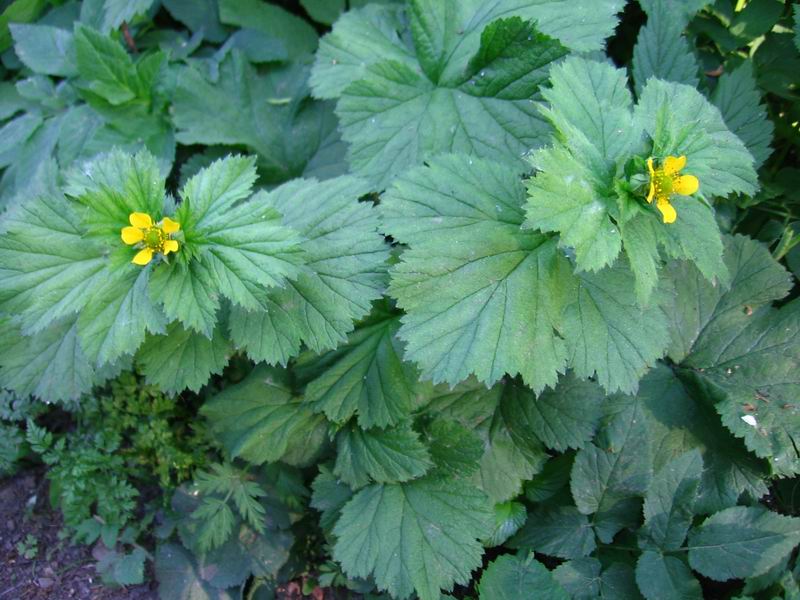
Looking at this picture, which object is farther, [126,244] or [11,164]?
[11,164]

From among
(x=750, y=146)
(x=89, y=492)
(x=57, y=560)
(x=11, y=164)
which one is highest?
(x=750, y=146)

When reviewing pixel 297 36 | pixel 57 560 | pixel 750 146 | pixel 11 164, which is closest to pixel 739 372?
pixel 750 146

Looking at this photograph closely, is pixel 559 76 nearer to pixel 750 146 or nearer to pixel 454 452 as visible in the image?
pixel 750 146

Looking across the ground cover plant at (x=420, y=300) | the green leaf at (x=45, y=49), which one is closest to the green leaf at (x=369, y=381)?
the ground cover plant at (x=420, y=300)

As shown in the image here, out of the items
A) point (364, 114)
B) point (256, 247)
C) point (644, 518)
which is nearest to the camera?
point (256, 247)

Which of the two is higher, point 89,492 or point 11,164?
point 11,164

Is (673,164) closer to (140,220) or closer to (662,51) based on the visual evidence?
(662,51)

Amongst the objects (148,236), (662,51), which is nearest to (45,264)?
(148,236)

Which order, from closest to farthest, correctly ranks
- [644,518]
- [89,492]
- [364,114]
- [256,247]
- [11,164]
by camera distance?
[256,247]
[644,518]
[364,114]
[89,492]
[11,164]
